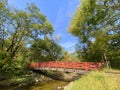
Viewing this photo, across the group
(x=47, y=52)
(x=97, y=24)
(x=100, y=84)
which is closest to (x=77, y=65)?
(x=97, y=24)

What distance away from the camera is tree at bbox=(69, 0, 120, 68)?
21.3 metres

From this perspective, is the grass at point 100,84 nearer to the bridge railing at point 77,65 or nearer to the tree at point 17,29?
the bridge railing at point 77,65

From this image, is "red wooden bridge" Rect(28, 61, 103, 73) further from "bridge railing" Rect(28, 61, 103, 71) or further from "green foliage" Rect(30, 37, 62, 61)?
"green foliage" Rect(30, 37, 62, 61)

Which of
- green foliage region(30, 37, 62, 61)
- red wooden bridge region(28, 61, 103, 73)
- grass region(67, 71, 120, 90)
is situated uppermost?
green foliage region(30, 37, 62, 61)

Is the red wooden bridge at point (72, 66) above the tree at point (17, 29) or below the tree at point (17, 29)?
below

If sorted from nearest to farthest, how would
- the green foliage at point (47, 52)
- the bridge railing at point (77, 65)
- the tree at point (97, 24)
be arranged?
the bridge railing at point (77, 65) → the tree at point (97, 24) → the green foliage at point (47, 52)

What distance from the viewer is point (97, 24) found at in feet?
77.2

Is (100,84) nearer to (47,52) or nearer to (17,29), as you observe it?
(17,29)

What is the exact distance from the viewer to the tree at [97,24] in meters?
21.3

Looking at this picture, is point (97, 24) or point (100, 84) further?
point (97, 24)

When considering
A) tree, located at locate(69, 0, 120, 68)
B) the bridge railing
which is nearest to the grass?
the bridge railing

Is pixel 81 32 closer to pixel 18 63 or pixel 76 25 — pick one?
pixel 76 25

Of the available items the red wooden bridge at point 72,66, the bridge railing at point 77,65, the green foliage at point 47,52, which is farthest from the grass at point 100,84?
the green foliage at point 47,52

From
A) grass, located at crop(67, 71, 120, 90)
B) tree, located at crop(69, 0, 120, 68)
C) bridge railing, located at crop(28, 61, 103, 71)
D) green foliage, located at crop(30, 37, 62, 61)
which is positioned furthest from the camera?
green foliage, located at crop(30, 37, 62, 61)
